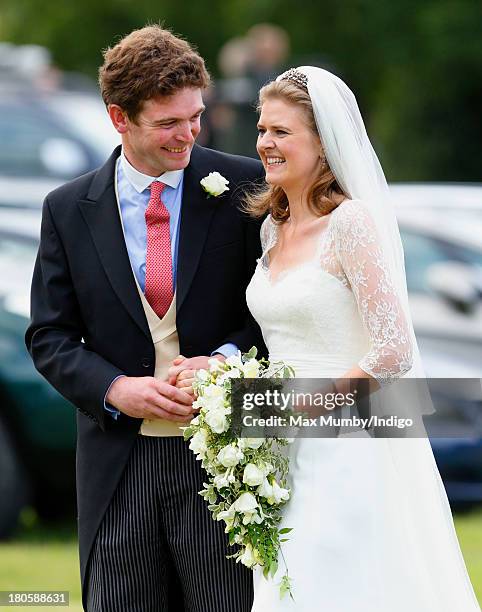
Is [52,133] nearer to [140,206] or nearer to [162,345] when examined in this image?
[140,206]

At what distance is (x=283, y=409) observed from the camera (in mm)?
4328

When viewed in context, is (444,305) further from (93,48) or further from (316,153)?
(93,48)

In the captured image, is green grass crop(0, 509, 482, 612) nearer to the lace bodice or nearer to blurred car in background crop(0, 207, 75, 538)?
blurred car in background crop(0, 207, 75, 538)

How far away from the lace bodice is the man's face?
1.53 ft

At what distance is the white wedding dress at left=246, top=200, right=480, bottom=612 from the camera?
4.31m

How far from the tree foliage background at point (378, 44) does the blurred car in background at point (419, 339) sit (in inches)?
493

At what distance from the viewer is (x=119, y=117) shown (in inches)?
185

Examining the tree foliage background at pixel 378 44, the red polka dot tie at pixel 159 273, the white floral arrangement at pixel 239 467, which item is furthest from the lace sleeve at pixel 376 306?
the tree foliage background at pixel 378 44

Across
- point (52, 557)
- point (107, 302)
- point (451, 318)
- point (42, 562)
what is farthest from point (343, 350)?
point (451, 318)

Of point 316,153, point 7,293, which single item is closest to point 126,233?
point 316,153

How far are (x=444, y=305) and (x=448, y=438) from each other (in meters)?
0.86

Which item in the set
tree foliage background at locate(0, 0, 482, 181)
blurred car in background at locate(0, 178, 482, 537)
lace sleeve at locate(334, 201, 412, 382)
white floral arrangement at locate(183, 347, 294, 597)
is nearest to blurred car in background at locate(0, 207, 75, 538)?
blurred car in background at locate(0, 178, 482, 537)

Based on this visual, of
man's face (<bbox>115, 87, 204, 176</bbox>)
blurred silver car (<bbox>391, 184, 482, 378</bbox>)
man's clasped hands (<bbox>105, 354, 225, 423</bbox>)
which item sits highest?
blurred silver car (<bbox>391, 184, 482, 378</bbox>)

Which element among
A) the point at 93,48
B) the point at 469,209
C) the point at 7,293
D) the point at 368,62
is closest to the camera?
the point at 7,293
